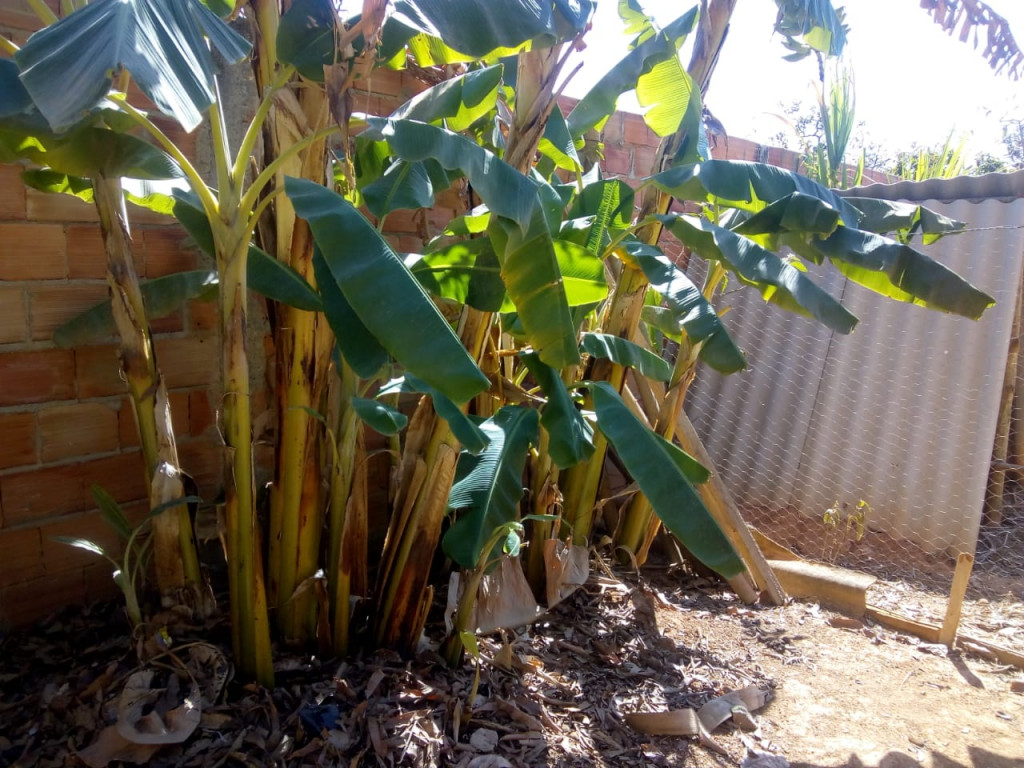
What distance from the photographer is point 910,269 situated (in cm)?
254

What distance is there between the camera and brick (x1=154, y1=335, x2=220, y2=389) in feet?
9.11

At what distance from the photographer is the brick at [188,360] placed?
109 inches

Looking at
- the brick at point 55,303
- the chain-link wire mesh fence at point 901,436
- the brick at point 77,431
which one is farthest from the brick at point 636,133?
the brick at point 77,431

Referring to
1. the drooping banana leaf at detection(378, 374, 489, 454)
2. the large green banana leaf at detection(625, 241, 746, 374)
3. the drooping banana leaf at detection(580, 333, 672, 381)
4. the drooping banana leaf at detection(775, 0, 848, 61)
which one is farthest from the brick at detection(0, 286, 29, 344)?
the drooping banana leaf at detection(775, 0, 848, 61)

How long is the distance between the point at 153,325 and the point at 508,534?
1528 mm

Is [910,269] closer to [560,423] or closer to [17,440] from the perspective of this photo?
[560,423]

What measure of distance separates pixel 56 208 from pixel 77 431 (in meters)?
0.77

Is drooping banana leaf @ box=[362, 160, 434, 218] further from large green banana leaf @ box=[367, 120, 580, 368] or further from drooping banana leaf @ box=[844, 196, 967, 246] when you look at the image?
drooping banana leaf @ box=[844, 196, 967, 246]

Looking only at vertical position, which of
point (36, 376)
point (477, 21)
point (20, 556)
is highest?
point (477, 21)

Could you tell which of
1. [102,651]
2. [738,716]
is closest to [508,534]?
[738,716]

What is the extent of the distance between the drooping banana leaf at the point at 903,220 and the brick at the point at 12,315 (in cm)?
299

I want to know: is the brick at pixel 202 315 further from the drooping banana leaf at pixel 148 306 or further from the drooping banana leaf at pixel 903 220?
the drooping banana leaf at pixel 903 220

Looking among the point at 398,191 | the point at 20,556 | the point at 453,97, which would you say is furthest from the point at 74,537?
the point at 453,97

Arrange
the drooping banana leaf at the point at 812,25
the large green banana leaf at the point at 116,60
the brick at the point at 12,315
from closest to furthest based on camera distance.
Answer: the large green banana leaf at the point at 116,60
the brick at the point at 12,315
the drooping banana leaf at the point at 812,25
